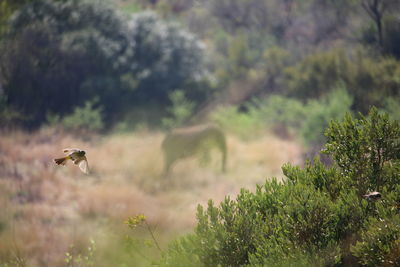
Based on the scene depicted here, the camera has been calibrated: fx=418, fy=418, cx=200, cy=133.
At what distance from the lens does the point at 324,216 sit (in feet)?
10.8

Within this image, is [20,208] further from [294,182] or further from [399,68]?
[399,68]

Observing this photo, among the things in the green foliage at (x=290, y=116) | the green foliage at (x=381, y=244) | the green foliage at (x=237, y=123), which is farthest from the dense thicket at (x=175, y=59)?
the green foliage at (x=381, y=244)

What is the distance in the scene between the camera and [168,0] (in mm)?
28672

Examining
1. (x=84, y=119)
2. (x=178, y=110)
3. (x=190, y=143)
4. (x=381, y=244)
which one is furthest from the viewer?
(x=178, y=110)

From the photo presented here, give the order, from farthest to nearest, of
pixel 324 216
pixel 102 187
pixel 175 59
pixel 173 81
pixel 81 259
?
pixel 175 59
pixel 173 81
pixel 102 187
pixel 81 259
pixel 324 216

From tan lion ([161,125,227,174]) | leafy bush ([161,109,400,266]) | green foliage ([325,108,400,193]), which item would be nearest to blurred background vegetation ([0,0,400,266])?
tan lion ([161,125,227,174])

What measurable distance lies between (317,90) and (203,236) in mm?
14863

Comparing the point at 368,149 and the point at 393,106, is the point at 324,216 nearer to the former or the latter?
the point at 368,149

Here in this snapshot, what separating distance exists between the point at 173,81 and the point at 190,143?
8.16m

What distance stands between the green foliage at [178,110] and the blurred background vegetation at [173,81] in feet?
0.20

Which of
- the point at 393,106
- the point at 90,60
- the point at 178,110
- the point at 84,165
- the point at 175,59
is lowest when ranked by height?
the point at 84,165

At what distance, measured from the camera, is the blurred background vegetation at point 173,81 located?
43.2ft

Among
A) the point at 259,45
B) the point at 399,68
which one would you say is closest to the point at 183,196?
the point at 399,68

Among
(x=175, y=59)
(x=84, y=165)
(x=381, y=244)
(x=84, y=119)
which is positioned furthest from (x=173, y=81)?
(x=381, y=244)
